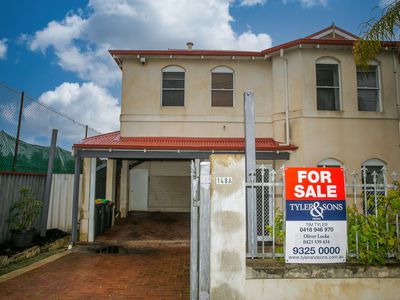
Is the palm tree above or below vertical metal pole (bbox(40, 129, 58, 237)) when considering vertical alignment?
above

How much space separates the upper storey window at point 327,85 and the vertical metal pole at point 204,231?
7.51 metres

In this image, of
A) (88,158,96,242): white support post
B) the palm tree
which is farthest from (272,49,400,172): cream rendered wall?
(88,158,96,242): white support post

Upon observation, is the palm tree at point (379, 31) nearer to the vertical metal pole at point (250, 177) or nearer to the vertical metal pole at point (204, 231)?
the vertical metal pole at point (250, 177)

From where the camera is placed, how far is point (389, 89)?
9828 mm

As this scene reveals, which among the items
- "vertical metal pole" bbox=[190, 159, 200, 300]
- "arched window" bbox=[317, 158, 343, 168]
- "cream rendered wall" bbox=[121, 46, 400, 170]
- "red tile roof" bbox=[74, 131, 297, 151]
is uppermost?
"cream rendered wall" bbox=[121, 46, 400, 170]

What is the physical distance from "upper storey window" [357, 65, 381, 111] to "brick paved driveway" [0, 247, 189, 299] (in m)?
7.91

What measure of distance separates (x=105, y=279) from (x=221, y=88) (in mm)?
7632

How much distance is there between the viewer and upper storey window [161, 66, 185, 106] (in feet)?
35.9

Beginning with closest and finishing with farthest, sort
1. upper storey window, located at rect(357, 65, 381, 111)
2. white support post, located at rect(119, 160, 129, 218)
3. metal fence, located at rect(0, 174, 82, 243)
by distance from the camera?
metal fence, located at rect(0, 174, 82, 243) < upper storey window, located at rect(357, 65, 381, 111) < white support post, located at rect(119, 160, 129, 218)

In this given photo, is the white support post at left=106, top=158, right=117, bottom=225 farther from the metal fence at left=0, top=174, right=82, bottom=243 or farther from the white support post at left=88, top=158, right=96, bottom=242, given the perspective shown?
the white support post at left=88, top=158, right=96, bottom=242

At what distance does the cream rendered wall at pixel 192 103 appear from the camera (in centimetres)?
1058

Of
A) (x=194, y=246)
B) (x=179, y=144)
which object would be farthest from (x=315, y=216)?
(x=179, y=144)

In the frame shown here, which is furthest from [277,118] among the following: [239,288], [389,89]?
[239,288]

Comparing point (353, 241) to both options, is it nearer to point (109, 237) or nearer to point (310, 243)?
point (310, 243)
